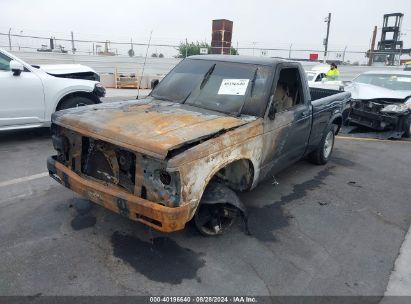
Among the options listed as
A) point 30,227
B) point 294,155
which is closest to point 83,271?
point 30,227

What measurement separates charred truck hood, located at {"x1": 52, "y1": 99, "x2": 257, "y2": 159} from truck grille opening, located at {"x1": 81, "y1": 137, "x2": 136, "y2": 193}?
15cm

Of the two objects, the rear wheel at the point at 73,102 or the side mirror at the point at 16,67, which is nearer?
the side mirror at the point at 16,67

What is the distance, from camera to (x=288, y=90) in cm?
484

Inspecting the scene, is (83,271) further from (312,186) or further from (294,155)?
(312,186)

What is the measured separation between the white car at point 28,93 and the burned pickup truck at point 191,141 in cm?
287

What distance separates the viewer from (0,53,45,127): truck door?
6.17 metres

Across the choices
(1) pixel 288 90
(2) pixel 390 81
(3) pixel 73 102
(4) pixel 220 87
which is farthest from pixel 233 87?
(2) pixel 390 81

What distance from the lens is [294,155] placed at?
4.96 m

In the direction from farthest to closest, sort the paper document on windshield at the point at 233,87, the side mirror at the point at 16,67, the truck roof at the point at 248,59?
1. the side mirror at the point at 16,67
2. the truck roof at the point at 248,59
3. the paper document on windshield at the point at 233,87

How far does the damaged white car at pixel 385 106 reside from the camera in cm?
819

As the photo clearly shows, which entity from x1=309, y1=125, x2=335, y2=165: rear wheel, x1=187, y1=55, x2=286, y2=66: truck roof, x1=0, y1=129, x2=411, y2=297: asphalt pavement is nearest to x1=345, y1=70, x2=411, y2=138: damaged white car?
x1=309, y1=125, x2=335, y2=165: rear wheel

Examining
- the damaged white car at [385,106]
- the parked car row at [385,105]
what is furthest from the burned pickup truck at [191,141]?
the damaged white car at [385,106]

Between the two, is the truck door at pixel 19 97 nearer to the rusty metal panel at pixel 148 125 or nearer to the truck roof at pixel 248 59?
the rusty metal panel at pixel 148 125

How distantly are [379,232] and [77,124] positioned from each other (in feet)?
11.4
